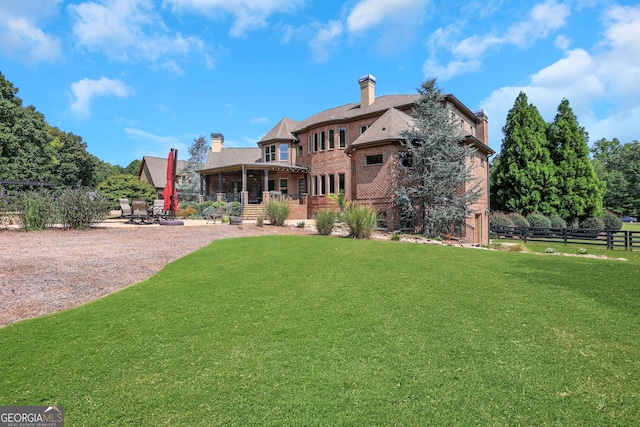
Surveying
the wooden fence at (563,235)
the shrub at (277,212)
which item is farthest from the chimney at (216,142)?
the wooden fence at (563,235)

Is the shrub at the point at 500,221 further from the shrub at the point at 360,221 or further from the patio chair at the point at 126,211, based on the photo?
the patio chair at the point at 126,211

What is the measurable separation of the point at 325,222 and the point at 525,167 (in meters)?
23.9

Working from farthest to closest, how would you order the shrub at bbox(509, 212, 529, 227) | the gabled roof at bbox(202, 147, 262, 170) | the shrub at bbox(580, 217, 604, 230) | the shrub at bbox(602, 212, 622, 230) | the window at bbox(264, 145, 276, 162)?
the gabled roof at bbox(202, 147, 262, 170) → the window at bbox(264, 145, 276, 162) → the shrub at bbox(602, 212, 622, 230) → the shrub at bbox(580, 217, 604, 230) → the shrub at bbox(509, 212, 529, 227)

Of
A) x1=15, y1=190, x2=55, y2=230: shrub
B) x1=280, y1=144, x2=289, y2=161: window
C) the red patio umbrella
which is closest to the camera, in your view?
x1=15, y1=190, x2=55, y2=230: shrub

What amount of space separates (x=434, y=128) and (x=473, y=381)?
16.4 meters

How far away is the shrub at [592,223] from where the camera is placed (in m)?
27.6

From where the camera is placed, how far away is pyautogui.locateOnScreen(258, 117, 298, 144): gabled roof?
31.5 metres

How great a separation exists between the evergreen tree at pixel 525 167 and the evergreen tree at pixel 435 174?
1486 centimetres

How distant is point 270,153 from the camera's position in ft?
108

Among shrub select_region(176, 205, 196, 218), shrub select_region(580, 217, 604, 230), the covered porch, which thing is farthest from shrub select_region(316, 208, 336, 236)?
shrub select_region(580, 217, 604, 230)

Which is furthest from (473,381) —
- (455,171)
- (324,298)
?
(455,171)

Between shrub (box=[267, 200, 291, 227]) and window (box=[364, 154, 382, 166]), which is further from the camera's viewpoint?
window (box=[364, 154, 382, 166])

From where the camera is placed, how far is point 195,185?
41.3 metres

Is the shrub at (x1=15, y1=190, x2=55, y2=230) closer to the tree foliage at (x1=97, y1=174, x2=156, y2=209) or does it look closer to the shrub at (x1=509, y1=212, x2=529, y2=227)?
the tree foliage at (x1=97, y1=174, x2=156, y2=209)
